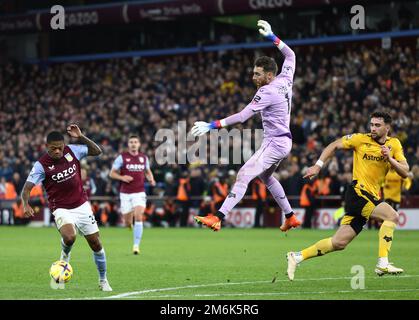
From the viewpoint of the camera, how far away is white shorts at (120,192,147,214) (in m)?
20.6

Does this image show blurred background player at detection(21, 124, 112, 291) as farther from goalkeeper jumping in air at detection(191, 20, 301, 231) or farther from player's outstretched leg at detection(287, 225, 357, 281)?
player's outstretched leg at detection(287, 225, 357, 281)

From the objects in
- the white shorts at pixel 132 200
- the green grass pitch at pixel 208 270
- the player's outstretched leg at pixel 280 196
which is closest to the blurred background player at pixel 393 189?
the green grass pitch at pixel 208 270

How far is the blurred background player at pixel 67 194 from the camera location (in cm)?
1200

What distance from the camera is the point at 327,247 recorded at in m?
12.4

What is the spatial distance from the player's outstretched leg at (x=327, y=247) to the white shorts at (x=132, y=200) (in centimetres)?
851

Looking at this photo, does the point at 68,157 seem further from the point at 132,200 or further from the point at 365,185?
the point at 132,200

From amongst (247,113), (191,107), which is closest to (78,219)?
(247,113)

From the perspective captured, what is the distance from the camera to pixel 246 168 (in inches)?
525

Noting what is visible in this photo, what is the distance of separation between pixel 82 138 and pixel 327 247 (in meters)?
3.72

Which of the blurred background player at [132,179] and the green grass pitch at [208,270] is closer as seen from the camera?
the green grass pitch at [208,270]

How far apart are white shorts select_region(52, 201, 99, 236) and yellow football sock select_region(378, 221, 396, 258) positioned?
4273 millimetres

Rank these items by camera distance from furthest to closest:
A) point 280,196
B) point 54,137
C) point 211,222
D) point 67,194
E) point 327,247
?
point 280,196 < point 211,222 < point 327,247 < point 67,194 < point 54,137

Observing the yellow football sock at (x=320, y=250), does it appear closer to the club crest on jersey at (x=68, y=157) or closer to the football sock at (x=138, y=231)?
the club crest on jersey at (x=68, y=157)

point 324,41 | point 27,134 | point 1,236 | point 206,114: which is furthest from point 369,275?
point 27,134
